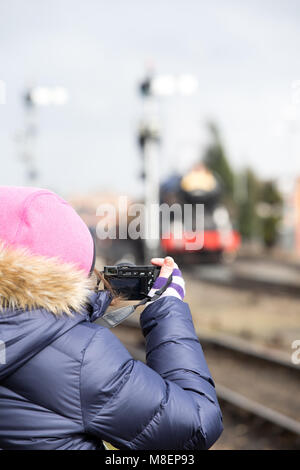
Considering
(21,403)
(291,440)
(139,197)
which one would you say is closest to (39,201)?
(21,403)

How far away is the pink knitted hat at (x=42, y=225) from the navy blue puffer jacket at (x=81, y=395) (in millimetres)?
163

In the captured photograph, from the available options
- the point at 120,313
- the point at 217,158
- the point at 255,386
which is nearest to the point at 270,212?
the point at 217,158

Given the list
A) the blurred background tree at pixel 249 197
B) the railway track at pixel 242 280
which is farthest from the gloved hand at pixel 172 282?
the blurred background tree at pixel 249 197

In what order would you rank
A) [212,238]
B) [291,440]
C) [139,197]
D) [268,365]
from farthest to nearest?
[139,197], [212,238], [268,365], [291,440]

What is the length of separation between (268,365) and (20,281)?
22.2ft

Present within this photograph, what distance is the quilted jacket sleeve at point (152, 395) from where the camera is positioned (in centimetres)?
126

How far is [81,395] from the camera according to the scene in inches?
49.1

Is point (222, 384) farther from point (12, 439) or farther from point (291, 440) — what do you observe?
point (12, 439)

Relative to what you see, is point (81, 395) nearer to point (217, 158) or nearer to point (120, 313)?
point (120, 313)

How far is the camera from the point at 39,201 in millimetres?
1330

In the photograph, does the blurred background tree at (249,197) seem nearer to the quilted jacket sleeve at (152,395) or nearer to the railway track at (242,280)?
the railway track at (242,280)

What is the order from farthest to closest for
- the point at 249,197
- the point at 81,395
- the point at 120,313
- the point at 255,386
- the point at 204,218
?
the point at 249,197
the point at 204,218
the point at 255,386
the point at 120,313
the point at 81,395

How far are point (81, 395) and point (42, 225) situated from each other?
1.41 feet

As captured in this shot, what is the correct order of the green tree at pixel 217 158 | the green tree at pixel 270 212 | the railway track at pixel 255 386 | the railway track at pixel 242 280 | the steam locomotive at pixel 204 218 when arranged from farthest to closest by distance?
1. the green tree at pixel 217 158
2. the green tree at pixel 270 212
3. the steam locomotive at pixel 204 218
4. the railway track at pixel 242 280
5. the railway track at pixel 255 386
